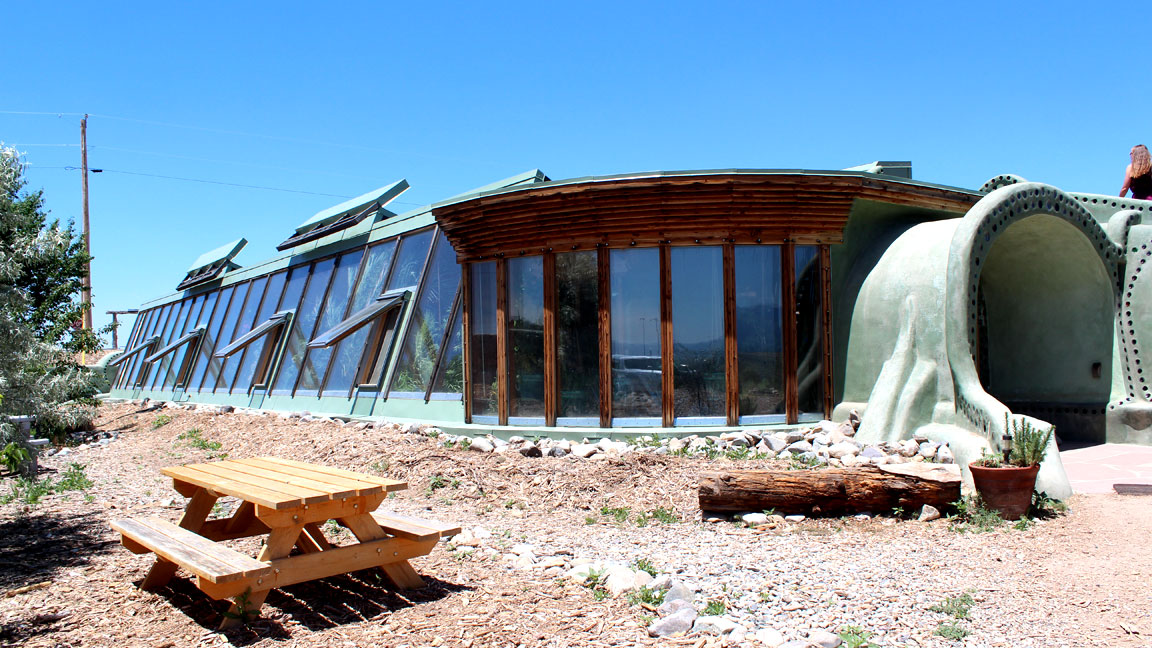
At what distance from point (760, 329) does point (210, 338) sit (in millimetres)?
A: 18091

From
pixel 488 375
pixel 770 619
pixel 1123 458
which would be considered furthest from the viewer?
pixel 488 375

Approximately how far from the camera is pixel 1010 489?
6656 millimetres

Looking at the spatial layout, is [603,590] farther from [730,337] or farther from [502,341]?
[502,341]

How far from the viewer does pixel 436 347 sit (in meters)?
12.8

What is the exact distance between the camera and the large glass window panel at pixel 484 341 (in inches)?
450

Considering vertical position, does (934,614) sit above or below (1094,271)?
below

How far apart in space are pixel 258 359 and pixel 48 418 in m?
4.97

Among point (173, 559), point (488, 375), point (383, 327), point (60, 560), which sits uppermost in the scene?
point (383, 327)

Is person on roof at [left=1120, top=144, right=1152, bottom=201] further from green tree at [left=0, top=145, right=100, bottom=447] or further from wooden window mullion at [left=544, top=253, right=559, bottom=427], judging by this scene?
green tree at [left=0, top=145, right=100, bottom=447]

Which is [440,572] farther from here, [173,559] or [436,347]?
[436,347]

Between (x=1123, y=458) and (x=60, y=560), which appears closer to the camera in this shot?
(x=60, y=560)

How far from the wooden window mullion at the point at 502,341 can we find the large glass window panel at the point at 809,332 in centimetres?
399

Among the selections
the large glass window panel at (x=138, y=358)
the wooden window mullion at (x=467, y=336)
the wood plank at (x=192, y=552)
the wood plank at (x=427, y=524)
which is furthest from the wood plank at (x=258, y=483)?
the large glass window panel at (x=138, y=358)

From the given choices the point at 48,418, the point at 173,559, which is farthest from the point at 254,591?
the point at 48,418
